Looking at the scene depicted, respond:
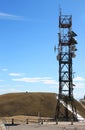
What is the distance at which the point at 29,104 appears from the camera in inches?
4131

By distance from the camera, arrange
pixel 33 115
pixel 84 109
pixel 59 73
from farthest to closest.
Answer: pixel 84 109
pixel 33 115
pixel 59 73

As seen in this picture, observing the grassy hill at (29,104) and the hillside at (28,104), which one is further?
the hillside at (28,104)

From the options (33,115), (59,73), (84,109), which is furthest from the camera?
(84,109)

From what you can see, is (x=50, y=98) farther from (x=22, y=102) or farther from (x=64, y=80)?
(x=64, y=80)

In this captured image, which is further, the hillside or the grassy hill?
the hillside

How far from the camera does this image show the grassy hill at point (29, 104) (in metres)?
99.9

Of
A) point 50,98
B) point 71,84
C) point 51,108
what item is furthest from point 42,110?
point 71,84

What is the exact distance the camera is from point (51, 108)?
102 m

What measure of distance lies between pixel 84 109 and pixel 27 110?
46.4 ft

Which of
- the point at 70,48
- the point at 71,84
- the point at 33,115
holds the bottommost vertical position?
the point at 33,115

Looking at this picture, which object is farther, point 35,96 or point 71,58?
point 35,96

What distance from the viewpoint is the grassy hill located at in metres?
99.9

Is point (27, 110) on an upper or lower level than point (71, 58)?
lower

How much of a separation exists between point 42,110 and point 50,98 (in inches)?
379
